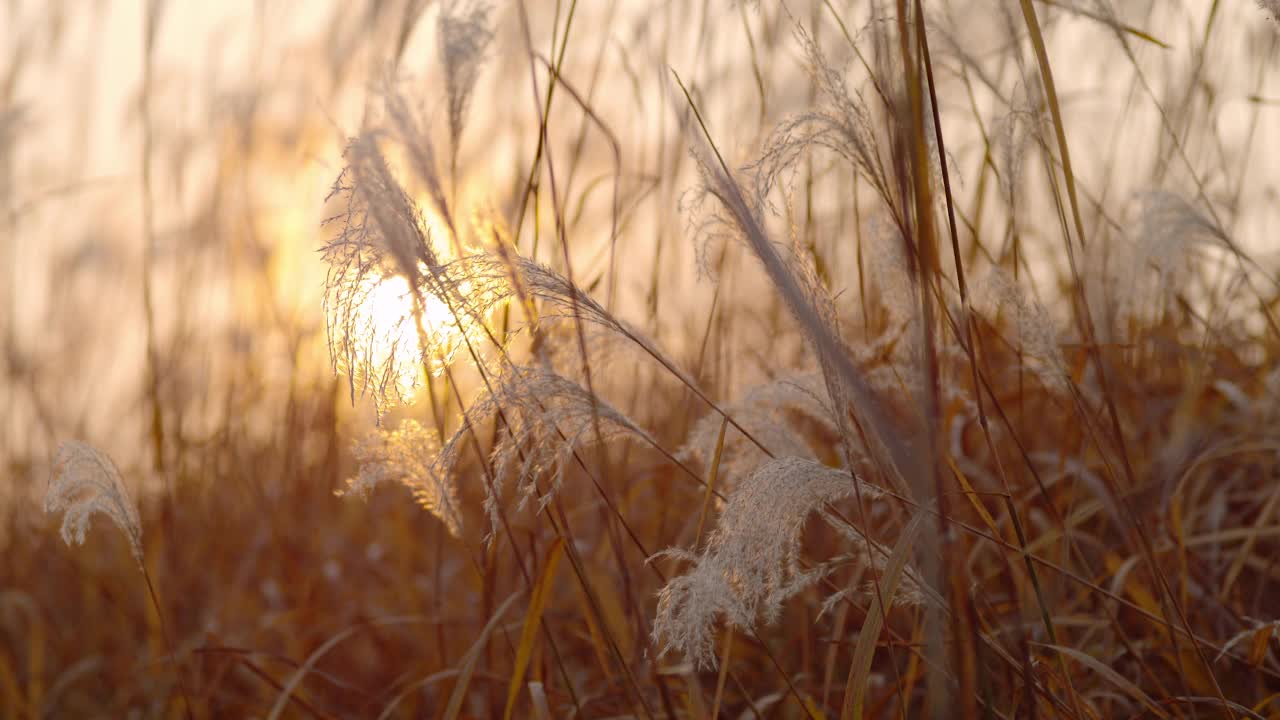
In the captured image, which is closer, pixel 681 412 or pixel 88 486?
pixel 88 486

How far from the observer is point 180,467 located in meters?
2.38

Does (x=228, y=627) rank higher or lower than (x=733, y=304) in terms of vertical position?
lower

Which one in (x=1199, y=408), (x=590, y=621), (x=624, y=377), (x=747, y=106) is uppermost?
(x=747, y=106)

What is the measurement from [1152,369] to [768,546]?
1637mm

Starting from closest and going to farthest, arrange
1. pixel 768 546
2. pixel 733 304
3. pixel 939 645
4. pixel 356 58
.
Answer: pixel 939 645, pixel 768 546, pixel 733 304, pixel 356 58

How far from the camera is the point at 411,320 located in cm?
83

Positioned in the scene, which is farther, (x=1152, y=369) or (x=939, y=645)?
(x=1152, y=369)

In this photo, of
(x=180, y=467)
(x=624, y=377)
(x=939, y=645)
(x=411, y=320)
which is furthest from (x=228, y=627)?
(x=939, y=645)

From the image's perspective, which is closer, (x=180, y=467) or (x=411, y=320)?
(x=411, y=320)

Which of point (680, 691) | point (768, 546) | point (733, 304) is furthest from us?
point (733, 304)

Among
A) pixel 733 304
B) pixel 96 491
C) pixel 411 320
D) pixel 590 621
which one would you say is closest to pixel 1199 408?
pixel 733 304

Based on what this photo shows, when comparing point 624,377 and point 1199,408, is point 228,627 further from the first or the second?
point 1199,408

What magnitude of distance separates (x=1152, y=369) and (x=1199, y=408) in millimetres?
283

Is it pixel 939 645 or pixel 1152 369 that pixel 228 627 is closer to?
pixel 939 645
